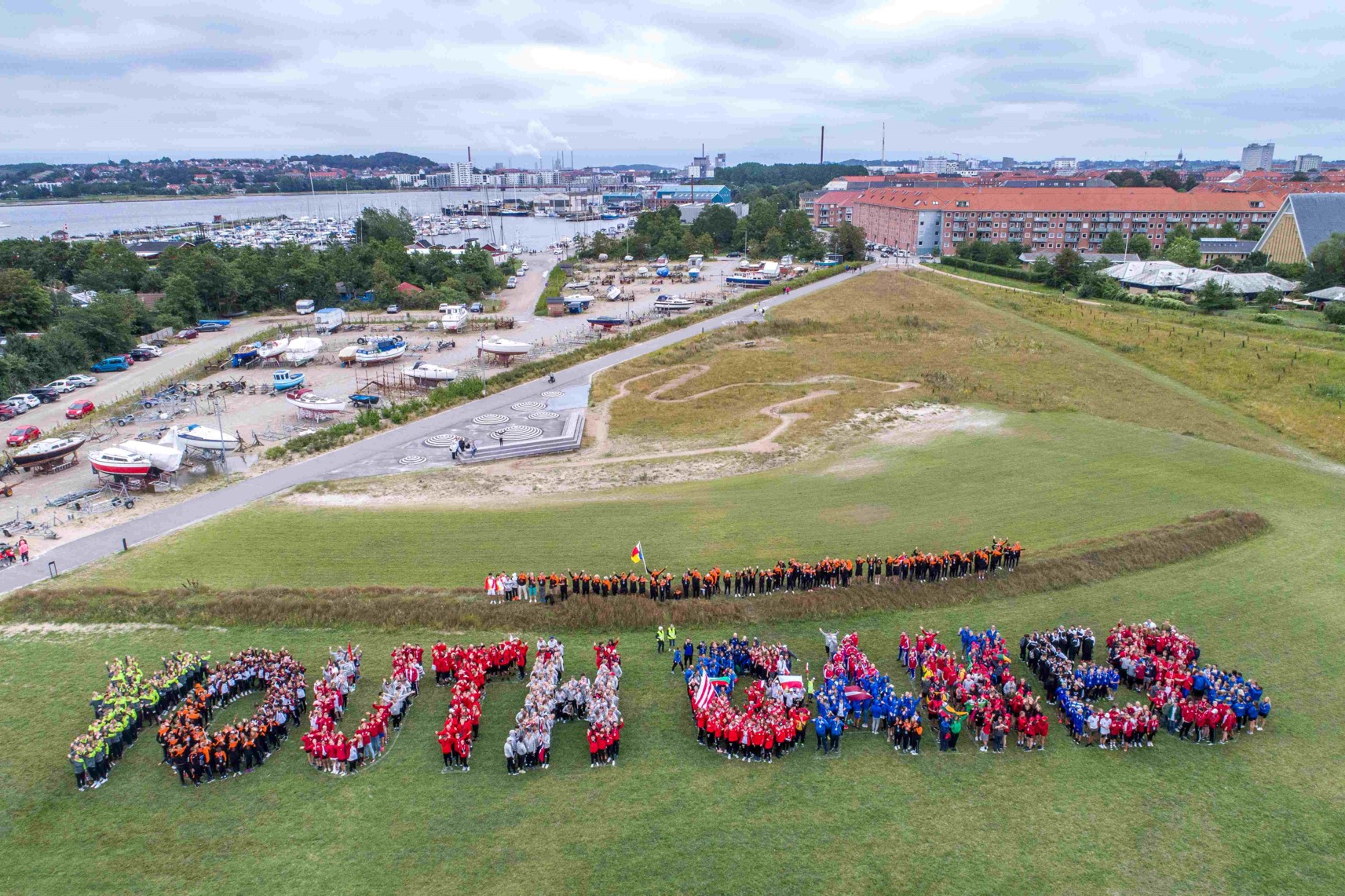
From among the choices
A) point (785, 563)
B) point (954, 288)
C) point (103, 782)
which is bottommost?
point (103, 782)

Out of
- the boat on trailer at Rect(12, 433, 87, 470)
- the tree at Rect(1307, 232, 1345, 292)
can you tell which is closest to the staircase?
the boat on trailer at Rect(12, 433, 87, 470)

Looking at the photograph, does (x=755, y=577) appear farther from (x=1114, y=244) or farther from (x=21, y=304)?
(x=1114, y=244)

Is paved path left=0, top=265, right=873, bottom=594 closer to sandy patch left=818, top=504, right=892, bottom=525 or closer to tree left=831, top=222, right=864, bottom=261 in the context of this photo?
sandy patch left=818, top=504, right=892, bottom=525

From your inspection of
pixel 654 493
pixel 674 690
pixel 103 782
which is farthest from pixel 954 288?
pixel 103 782

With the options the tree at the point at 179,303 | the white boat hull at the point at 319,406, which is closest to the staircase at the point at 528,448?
the white boat hull at the point at 319,406

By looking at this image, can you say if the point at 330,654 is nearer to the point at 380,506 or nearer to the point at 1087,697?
the point at 380,506

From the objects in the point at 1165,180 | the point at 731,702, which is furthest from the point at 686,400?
the point at 1165,180
